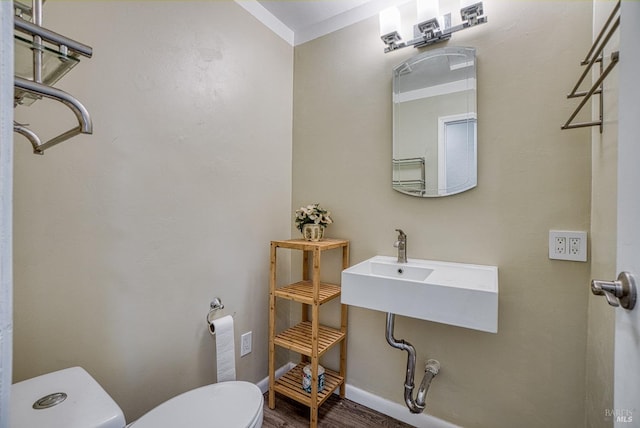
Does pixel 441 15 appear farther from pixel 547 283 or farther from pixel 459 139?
pixel 547 283

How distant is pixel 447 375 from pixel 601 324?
694 mm

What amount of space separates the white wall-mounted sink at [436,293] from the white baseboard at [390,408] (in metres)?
0.74

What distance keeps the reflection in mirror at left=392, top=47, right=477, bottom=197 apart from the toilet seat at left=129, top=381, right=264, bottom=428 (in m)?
1.21

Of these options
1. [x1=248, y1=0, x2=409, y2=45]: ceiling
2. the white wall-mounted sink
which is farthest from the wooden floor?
[x1=248, y1=0, x2=409, y2=45]: ceiling

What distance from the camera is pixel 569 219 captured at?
1.13 metres

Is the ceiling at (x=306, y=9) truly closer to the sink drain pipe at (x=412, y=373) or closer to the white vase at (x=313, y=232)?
the white vase at (x=313, y=232)

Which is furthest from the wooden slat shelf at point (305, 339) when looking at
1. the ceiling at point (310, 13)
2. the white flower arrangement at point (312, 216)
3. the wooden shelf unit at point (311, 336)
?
the ceiling at point (310, 13)

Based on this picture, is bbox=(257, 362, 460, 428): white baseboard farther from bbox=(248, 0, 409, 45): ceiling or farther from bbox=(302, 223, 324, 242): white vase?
bbox=(248, 0, 409, 45): ceiling

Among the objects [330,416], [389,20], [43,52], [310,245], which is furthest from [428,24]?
[330,416]

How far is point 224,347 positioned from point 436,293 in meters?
1.02

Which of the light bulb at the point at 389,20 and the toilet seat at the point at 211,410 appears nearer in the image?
the toilet seat at the point at 211,410

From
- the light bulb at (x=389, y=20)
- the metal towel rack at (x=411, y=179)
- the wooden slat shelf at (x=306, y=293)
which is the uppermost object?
the light bulb at (x=389, y=20)

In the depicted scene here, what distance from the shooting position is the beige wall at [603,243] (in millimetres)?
833

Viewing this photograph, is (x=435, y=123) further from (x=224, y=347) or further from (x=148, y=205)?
(x=224, y=347)
